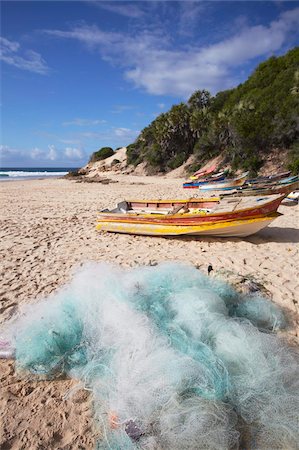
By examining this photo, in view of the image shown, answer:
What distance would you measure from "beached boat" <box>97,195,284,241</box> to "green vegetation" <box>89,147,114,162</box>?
45839mm

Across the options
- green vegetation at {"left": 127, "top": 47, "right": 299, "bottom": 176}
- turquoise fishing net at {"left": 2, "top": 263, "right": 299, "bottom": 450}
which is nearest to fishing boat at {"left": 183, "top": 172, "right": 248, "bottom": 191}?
green vegetation at {"left": 127, "top": 47, "right": 299, "bottom": 176}

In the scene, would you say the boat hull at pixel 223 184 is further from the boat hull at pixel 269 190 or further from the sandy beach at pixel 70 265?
the sandy beach at pixel 70 265

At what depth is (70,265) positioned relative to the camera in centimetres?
575

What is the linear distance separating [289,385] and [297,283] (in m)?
2.56

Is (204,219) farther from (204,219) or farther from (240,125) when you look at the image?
(240,125)

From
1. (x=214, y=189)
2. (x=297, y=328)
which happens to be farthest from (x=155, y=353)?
(x=214, y=189)

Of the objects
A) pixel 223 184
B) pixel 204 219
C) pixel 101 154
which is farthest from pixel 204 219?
pixel 101 154

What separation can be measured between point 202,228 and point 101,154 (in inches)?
1903

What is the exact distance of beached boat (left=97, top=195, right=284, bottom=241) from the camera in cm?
624

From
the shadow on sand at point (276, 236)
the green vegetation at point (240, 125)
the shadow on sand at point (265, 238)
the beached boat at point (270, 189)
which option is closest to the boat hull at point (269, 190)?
the beached boat at point (270, 189)

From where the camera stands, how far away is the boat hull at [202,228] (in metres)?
6.30

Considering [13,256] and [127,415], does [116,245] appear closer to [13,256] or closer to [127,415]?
[13,256]

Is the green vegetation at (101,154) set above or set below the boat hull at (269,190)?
above

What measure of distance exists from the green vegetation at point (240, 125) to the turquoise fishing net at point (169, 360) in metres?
16.7
